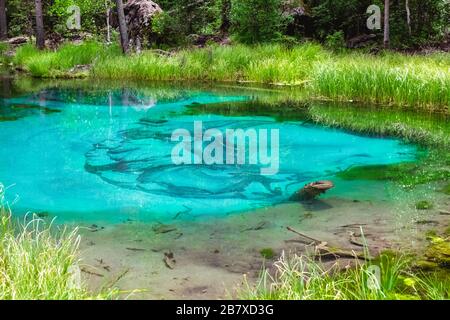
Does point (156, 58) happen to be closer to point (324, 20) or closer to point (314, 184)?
point (324, 20)

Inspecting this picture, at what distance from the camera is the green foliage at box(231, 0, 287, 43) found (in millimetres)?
17047

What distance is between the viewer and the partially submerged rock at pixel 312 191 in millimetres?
4844

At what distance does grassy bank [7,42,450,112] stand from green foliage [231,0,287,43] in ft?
6.31

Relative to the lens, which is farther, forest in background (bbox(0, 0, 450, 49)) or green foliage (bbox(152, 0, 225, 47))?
green foliage (bbox(152, 0, 225, 47))

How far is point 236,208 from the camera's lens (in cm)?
468

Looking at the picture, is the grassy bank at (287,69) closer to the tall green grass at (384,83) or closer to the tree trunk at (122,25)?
the tall green grass at (384,83)

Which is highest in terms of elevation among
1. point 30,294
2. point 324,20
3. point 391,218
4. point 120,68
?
point 324,20

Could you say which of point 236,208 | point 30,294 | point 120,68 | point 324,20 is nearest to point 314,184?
point 236,208

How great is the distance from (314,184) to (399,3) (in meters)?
16.4

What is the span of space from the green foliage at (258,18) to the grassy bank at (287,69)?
1923 millimetres

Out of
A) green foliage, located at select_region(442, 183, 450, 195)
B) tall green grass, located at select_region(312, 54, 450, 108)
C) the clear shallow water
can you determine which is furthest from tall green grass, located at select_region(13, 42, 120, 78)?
green foliage, located at select_region(442, 183, 450, 195)

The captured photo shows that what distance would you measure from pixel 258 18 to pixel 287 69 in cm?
441

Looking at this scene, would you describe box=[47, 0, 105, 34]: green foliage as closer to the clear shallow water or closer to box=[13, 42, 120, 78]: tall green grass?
box=[13, 42, 120, 78]: tall green grass

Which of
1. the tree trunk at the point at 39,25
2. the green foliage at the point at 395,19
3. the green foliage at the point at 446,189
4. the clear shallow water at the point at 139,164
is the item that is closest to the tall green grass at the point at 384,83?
the clear shallow water at the point at 139,164
